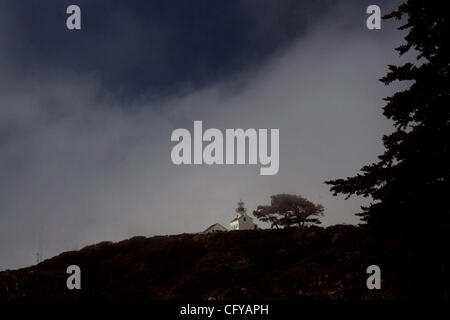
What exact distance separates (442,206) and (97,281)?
850 inches

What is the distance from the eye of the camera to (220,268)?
22297 millimetres

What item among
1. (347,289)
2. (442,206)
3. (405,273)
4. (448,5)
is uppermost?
(448,5)

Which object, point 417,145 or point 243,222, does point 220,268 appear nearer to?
point 417,145

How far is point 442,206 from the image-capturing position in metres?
7.01

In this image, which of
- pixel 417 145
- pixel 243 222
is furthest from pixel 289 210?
pixel 417 145

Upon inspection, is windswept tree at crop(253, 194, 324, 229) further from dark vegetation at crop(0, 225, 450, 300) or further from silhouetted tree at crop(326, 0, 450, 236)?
silhouetted tree at crop(326, 0, 450, 236)

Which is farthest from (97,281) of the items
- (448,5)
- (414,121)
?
(448,5)

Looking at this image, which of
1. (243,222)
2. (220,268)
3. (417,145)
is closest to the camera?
(417,145)

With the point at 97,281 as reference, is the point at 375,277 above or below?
above

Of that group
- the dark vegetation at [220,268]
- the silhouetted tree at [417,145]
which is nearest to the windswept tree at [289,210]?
the dark vegetation at [220,268]

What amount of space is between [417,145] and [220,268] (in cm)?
1740
